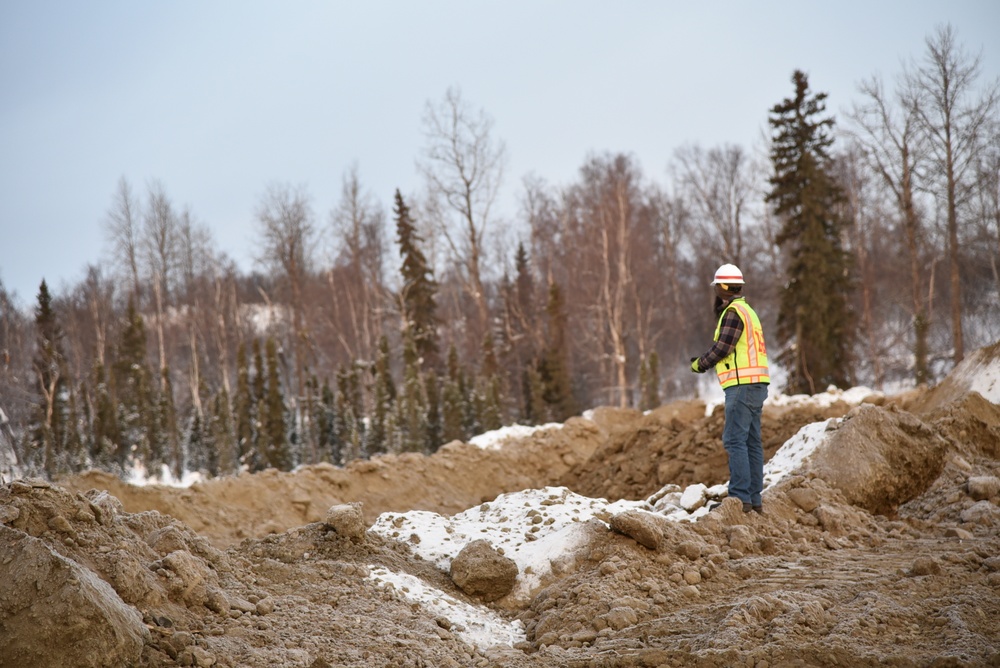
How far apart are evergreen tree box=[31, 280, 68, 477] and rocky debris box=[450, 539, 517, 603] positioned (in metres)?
21.6

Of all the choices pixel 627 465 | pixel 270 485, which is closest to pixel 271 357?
pixel 270 485

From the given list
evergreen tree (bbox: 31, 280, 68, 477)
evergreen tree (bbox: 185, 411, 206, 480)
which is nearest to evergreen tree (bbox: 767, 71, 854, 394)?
evergreen tree (bbox: 185, 411, 206, 480)

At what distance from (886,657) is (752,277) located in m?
35.8

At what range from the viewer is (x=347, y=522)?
5785mm

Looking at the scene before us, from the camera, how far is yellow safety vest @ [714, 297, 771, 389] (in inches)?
251

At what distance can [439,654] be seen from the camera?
13.5 feet

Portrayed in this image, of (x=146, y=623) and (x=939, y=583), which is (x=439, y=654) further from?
(x=939, y=583)

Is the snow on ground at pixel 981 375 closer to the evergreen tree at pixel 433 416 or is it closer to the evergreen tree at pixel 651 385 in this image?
the evergreen tree at pixel 651 385

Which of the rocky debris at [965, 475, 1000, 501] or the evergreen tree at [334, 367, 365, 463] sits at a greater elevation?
the evergreen tree at [334, 367, 365, 463]

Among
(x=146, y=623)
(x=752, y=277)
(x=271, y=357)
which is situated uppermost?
(x=752, y=277)

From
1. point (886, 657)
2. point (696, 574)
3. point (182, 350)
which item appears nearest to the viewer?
point (886, 657)

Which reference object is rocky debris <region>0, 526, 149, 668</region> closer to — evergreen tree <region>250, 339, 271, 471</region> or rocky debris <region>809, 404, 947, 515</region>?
rocky debris <region>809, 404, 947, 515</region>

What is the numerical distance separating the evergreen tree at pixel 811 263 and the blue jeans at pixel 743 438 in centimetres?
1694

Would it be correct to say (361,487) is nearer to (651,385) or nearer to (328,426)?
(651,385)
